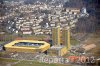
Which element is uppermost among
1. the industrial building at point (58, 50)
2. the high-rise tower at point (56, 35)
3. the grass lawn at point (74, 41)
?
the high-rise tower at point (56, 35)

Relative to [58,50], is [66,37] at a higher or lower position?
higher

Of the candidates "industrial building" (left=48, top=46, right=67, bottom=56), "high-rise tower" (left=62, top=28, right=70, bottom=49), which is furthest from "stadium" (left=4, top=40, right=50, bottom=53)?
"high-rise tower" (left=62, top=28, right=70, bottom=49)

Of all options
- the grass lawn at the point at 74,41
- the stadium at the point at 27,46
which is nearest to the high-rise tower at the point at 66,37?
the grass lawn at the point at 74,41

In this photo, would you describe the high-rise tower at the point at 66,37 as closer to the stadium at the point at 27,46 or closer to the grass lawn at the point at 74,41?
the grass lawn at the point at 74,41

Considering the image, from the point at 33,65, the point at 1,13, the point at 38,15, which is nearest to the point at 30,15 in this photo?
the point at 38,15

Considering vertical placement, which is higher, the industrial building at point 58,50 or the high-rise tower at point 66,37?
the high-rise tower at point 66,37

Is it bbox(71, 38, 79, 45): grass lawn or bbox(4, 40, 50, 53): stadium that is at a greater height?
bbox(71, 38, 79, 45): grass lawn

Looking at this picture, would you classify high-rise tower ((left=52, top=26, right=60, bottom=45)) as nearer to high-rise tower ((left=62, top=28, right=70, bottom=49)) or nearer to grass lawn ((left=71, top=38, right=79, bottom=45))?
high-rise tower ((left=62, top=28, right=70, bottom=49))

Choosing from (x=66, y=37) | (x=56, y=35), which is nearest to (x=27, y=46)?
(x=56, y=35)

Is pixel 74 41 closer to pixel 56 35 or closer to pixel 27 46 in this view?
pixel 56 35

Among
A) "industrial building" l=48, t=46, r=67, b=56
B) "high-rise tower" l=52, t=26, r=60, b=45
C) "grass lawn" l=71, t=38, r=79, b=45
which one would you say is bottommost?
"industrial building" l=48, t=46, r=67, b=56
